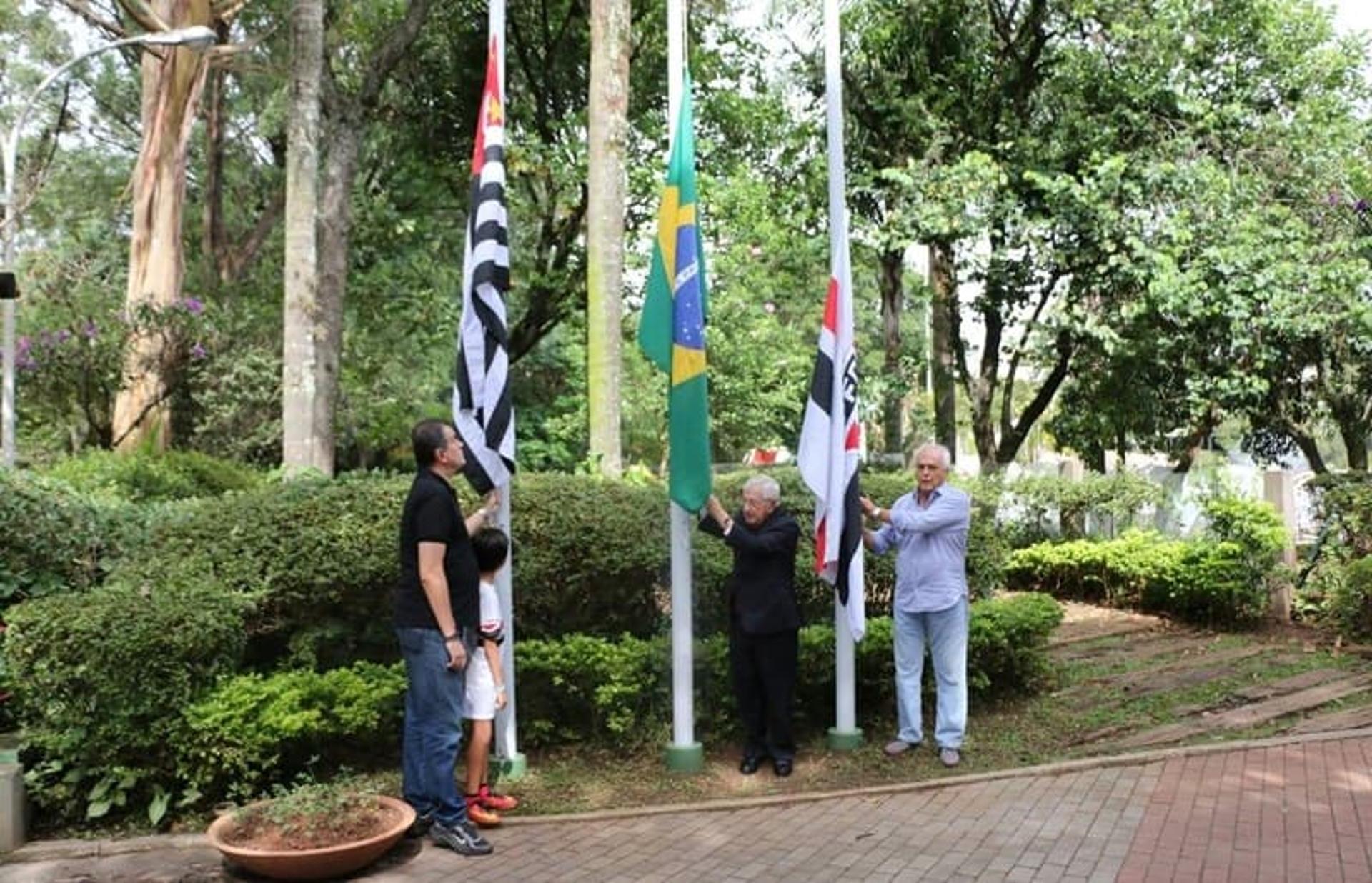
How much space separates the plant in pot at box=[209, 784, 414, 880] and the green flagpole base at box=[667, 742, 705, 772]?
1.71 m

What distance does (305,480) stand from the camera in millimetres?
6926

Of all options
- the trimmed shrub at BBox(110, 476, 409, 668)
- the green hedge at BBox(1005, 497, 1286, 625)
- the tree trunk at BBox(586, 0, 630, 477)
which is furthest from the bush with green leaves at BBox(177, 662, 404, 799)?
the green hedge at BBox(1005, 497, 1286, 625)

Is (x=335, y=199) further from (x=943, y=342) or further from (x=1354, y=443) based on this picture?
(x=1354, y=443)

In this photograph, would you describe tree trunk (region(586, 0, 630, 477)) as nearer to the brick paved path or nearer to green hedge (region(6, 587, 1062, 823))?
green hedge (region(6, 587, 1062, 823))

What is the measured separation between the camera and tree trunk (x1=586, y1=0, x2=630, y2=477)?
30.5ft

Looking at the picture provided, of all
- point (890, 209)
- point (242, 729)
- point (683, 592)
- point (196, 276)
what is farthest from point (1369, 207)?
point (196, 276)

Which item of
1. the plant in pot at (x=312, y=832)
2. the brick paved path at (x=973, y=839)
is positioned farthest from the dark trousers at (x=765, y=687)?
the plant in pot at (x=312, y=832)

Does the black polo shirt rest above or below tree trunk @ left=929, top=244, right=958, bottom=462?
below

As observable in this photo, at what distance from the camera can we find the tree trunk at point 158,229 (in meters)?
15.6

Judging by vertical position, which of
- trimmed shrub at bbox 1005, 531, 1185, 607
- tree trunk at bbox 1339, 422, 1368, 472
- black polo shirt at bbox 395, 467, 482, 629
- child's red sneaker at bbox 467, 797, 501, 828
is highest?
tree trunk at bbox 1339, 422, 1368, 472

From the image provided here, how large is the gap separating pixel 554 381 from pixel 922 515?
27.2 m

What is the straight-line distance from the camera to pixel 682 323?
6.15 metres

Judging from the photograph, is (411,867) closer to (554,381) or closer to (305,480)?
(305,480)

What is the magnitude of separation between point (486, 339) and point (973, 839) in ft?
11.8
